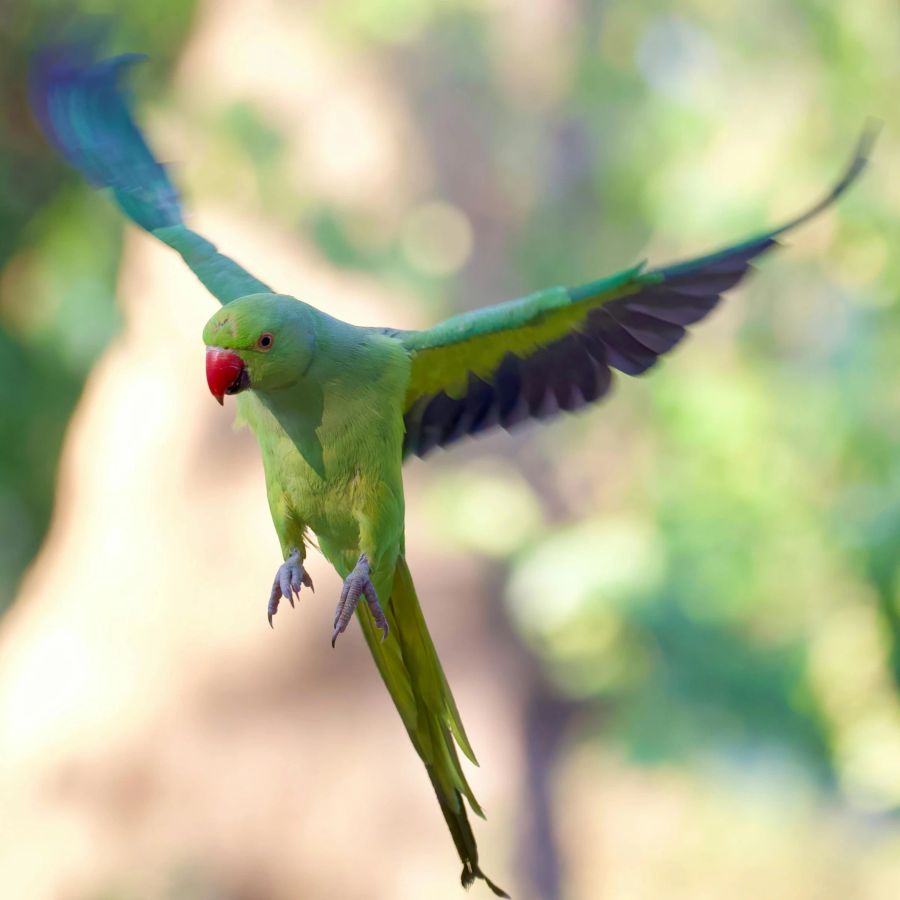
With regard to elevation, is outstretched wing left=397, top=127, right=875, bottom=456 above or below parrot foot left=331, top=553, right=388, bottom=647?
above

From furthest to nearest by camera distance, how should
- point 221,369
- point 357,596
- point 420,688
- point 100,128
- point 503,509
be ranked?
point 503,509, point 100,128, point 420,688, point 357,596, point 221,369

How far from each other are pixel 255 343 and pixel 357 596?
0.76ft

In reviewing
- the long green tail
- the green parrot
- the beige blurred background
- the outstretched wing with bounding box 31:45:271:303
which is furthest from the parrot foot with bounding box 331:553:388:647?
the beige blurred background

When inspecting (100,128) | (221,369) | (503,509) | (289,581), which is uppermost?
(100,128)

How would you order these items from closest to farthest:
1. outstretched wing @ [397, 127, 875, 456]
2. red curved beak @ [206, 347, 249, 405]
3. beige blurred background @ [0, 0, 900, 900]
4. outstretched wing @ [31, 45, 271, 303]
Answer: red curved beak @ [206, 347, 249, 405], outstretched wing @ [397, 127, 875, 456], outstretched wing @ [31, 45, 271, 303], beige blurred background @ [0, 0, 900, 900]

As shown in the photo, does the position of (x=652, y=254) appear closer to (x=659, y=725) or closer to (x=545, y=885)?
(x=659, y=725)

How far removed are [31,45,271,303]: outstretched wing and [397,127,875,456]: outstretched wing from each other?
311 mm

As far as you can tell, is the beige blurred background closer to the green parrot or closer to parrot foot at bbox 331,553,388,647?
the green parrot

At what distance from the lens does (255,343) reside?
0.83 m

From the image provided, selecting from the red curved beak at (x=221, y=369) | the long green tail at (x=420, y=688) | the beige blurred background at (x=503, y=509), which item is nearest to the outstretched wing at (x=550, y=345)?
the long green tail at (x=420, y=688)

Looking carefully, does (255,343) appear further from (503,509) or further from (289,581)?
(503,509)

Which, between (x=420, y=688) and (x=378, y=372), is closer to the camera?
(x=378, y=372)

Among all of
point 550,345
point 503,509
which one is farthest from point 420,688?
point 503,509

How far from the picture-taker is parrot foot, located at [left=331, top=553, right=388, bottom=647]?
0.92 meters
